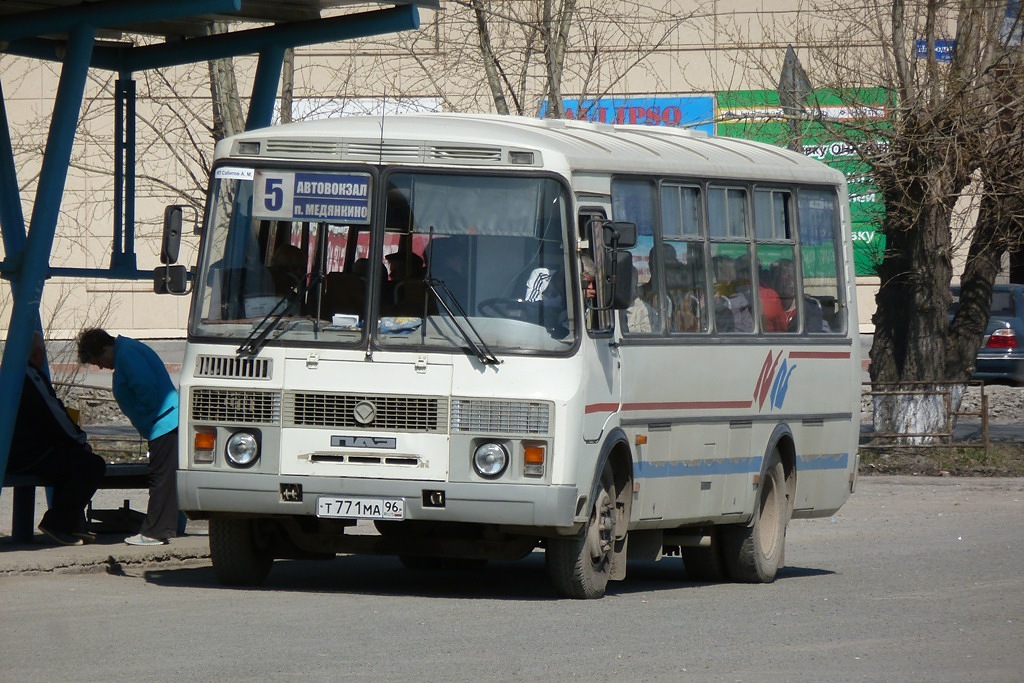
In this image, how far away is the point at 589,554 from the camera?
10.1 metres

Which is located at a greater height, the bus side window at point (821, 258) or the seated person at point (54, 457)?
the bus side window at point (821, 258)

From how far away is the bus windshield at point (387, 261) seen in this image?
980 cm

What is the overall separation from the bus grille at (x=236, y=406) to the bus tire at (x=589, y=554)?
170cm

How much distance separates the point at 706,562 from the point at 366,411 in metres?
3.58

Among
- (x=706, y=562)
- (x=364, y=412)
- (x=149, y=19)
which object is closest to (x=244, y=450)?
(x=364, y=412)

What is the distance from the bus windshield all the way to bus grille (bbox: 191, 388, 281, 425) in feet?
0.89

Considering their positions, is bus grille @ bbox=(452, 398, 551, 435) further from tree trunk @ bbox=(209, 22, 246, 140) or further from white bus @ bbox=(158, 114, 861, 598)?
tree trunk @ bbox=(209, 22, 246, 140)

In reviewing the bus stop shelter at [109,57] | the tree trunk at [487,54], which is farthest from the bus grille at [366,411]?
the tree trunk at [487,54]

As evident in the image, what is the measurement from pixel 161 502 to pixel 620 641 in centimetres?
428

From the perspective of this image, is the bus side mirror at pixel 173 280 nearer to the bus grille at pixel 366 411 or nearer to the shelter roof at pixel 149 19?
the bus grille at pixel 366 411

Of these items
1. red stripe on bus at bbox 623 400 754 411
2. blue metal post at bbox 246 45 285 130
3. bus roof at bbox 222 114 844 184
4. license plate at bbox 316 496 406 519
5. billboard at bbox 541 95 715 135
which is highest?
billboard at bbox 541 95 715 135

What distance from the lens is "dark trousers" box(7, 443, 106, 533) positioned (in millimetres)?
11680

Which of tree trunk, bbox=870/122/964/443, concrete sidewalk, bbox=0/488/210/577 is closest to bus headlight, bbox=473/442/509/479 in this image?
concrete sidewalk, bbox=0/488/210/577

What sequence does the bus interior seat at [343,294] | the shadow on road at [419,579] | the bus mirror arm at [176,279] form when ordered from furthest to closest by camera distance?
the shadow on road at [419,579] → the bus mirror arm at [176,279] → the bus interior seat at [343,294]
